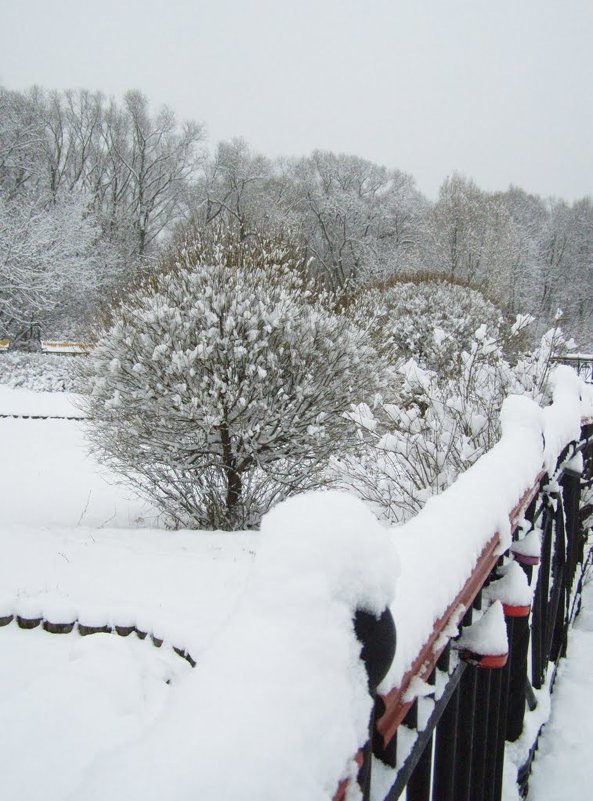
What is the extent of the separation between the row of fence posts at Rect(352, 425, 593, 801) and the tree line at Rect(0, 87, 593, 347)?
957 inches

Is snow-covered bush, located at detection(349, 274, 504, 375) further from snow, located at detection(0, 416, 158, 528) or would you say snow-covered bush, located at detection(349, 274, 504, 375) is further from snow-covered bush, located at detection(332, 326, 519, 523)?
snow-covered bush, located at detection(332, 326, 519, 523)

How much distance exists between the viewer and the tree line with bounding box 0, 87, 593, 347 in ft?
90.4

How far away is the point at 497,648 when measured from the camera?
131cm

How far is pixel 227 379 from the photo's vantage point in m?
6.82

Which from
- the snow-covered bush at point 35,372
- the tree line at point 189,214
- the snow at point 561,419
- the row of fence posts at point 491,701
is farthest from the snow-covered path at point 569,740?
the tree line at point 189,214

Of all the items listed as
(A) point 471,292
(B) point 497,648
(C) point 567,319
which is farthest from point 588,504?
(C) point 567,319

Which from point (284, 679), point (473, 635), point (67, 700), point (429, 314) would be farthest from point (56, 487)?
point (284, 679)

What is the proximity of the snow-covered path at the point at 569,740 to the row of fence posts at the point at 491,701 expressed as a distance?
2.9 inches

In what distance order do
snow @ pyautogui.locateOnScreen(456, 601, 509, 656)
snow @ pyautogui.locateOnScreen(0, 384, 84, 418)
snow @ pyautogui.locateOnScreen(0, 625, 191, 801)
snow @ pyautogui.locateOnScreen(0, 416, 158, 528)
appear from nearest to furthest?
snow @ pyautogui.locateOnScreen(456, 601, 509, 656) < snow @ pyautogui.locateOnScreen(0, 625, 191, 801) < snow @ pyautogui.locateOnScreen(0, 416, 158, 528) < snow @ pyautogui.locateOnScreen(0, 384, 84, 418)

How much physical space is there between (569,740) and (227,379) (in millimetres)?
5191

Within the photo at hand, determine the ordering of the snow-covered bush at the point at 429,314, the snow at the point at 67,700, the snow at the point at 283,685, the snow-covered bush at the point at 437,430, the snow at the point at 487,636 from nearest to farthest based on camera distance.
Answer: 1. the snow at the point at 283,685
2. the snow at the point at 487,636
3. the snow at the point at 67,700
4. the snow-covered bush at the point at 437,430
5. the snow-covered bush at the point at 429,314

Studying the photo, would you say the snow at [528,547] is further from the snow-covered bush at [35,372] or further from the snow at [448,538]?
the snow-covered bush at [35,372]

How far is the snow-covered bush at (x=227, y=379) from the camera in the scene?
6.76 m

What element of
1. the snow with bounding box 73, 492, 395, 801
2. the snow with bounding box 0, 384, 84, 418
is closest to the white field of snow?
the snow with bounding box 73, 492, 395, 801
